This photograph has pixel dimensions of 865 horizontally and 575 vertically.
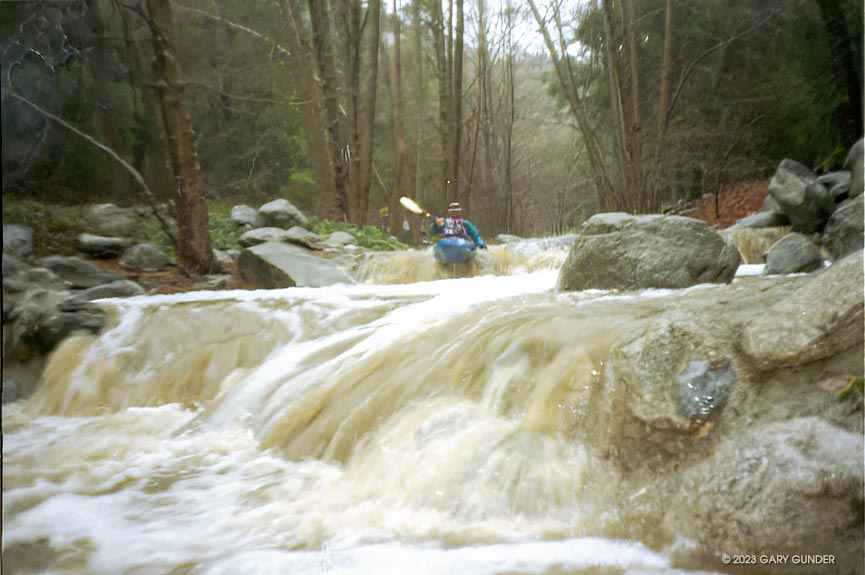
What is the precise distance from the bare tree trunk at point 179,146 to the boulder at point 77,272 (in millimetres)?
423

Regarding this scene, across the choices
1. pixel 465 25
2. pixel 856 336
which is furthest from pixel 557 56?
pixel 856 336

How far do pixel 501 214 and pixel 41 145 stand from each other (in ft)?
8.59

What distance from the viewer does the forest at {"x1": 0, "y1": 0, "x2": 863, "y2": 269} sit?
1592mm

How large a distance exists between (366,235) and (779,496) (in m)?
3.18

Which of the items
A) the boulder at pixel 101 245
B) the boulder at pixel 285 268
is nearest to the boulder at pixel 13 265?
the boulder at pixel 101 245

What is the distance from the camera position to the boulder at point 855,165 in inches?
46.5

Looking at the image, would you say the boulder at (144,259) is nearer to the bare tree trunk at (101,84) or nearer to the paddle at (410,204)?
the bare tree trunk at (101,84)

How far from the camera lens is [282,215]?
349 centimetres

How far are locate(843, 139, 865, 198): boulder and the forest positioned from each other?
0.18ft

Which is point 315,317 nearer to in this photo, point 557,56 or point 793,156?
point 557,56

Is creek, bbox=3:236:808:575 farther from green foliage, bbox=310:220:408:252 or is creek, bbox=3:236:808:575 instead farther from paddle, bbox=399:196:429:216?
paddle, bbox=399:196:429:216

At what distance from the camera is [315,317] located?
273 cm

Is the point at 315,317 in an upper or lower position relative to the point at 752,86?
lower

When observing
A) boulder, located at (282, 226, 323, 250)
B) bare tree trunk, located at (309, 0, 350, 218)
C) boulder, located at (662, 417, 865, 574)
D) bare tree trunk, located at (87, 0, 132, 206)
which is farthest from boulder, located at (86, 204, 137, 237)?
boulder, located at (662, 417, 865, 574)
